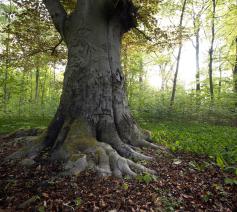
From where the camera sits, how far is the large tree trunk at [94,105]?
3.82 m

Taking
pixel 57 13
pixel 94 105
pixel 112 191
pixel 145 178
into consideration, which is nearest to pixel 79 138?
pixel 94 105

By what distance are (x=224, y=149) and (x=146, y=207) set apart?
3186 mm

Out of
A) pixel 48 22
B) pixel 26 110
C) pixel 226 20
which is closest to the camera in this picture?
pixel 48 22

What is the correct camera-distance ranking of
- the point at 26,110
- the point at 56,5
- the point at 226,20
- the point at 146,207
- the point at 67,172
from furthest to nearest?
1. the point at 226,20
2. the point at 26,110
3. the point at 56,5
4. the point at 67,172
5. the point at 146,207

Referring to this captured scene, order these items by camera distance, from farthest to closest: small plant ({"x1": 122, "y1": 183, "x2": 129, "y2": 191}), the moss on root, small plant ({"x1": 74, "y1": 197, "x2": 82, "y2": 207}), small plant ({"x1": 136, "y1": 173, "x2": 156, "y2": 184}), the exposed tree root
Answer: the moss on root, the exposed tree root, small plant ({"x1": 136, "y1": 173, "x2": 156, "y2": 184}), small plant ({"x1": 122, "y1": 183, "x2": 129, "y2": 191}), small plant ({"x1": 74, "y1": 197, "x2": 82, "y2": 207})

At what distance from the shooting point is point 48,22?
7527 millimetres

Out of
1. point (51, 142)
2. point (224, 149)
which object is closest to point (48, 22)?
point (51, 142)

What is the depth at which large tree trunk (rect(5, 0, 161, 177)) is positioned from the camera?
3.82 meters

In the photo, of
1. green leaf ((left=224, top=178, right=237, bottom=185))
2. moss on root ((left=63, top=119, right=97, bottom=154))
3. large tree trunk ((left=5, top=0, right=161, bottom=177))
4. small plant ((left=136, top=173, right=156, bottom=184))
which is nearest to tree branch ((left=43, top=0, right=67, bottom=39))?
large tree trunk ((left=5, top=0, right=161, bottom=177))

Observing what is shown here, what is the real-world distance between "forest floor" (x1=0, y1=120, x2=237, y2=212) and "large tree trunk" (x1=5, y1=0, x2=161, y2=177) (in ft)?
1.14

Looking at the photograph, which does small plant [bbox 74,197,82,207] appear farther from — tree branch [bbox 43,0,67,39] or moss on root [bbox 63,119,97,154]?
tree branch [bbox 43,0,67,39]

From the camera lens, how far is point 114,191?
304cm

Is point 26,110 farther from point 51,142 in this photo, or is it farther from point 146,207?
point 146,207

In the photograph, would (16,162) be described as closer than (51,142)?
Yes
